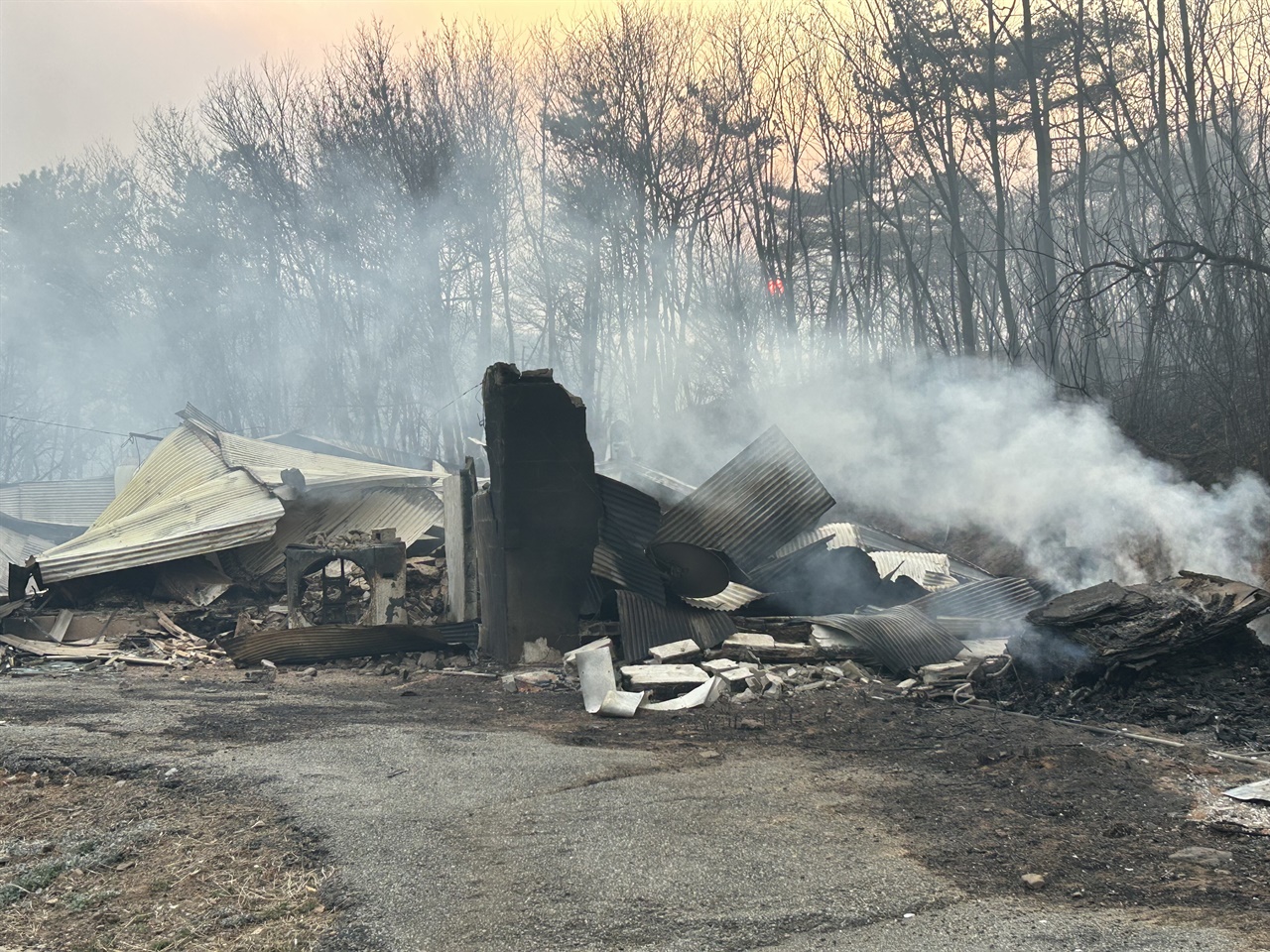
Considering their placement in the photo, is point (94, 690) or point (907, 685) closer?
point (907, 685)

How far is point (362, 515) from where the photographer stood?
15.7 m

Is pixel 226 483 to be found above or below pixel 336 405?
below

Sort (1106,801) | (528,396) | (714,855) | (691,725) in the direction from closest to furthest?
(714,855) → (1106,801) → (691,725) → (528,396)

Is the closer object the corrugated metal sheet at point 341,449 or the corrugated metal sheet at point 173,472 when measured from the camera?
the corrugated metal sheet at point 173,472

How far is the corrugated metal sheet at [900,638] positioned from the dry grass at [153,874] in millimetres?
5671

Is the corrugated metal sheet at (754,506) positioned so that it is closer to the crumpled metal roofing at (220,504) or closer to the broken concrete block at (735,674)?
the broken concrete block at (735,674)

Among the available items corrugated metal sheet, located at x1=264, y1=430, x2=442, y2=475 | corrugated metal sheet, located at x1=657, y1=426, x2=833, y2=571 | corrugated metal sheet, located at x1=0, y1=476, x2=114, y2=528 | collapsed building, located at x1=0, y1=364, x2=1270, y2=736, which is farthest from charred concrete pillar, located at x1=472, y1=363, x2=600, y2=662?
corrugated metal sheet, located at x1=0, y1=476, x2=114, y2=528

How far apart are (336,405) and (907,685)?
2640 centimetres

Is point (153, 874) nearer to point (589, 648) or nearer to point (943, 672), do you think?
point (589, 648)

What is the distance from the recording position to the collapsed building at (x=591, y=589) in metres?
8.04

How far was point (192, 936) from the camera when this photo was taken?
3.64m

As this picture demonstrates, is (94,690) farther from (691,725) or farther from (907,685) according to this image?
(907,685)

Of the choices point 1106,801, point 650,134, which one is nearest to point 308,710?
point 1106,801

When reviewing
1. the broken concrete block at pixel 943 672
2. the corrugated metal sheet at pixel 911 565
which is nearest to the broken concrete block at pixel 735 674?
the broken concrete block at pixel 943 672
